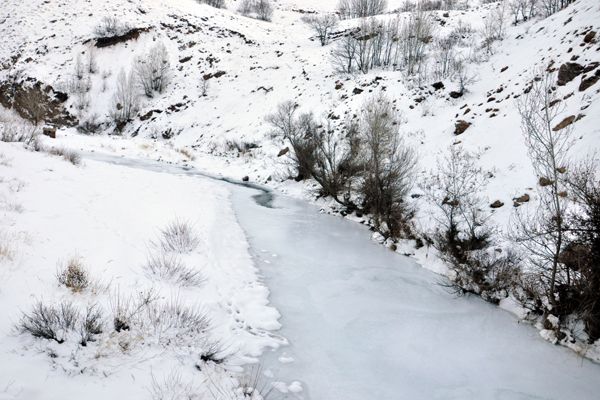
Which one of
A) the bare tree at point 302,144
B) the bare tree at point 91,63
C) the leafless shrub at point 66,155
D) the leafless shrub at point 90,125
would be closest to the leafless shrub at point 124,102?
the leafless shrub at point 90,125

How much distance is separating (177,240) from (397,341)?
5.06m

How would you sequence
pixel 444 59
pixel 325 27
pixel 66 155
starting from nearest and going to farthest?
pixel 66 155 < pixel 444 59 < pixel 325 27

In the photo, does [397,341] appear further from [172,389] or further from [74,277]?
[74,277]

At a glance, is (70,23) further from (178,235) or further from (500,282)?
(500,282)

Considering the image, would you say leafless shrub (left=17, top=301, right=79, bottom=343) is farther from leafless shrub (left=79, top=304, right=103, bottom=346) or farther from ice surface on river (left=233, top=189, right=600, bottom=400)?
ice surface on river (left=233, top=189, right=600, bottom=400)

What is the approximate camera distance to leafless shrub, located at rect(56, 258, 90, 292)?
4.84 metres

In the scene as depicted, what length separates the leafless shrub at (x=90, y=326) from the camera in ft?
12.9

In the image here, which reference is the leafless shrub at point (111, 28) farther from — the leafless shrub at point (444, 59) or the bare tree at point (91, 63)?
the leafless shrub at point (444, 59)

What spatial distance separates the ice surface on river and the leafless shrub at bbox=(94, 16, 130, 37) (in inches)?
1737

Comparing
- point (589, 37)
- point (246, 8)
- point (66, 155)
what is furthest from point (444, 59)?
point (246, 8)

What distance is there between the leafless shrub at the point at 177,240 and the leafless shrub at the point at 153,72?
3487cm

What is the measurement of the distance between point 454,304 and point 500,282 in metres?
1.16

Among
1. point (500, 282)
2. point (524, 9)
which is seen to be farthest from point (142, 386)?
point (524, 9)

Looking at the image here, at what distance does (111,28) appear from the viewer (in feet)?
137
